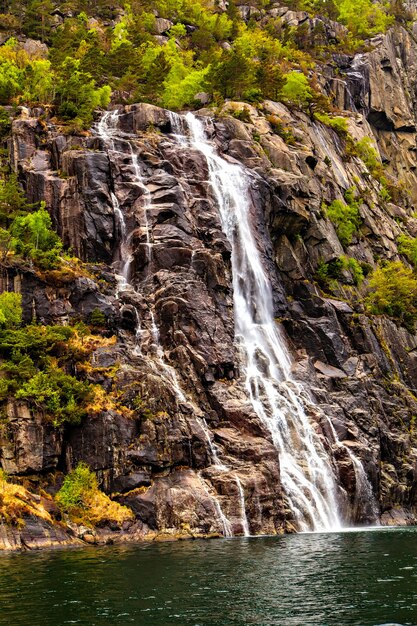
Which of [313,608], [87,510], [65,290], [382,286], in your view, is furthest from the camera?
[382,286]

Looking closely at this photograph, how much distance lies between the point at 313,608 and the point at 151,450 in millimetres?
26280

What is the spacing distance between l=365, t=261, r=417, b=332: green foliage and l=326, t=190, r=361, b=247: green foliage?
18.1ft

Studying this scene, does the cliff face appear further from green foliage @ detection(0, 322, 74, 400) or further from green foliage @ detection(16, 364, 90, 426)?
green foliage @ detection(0, 322, 74, 400)

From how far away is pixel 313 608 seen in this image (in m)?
23.7

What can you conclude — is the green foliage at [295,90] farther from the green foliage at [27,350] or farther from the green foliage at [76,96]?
the green foliage at [27,350]

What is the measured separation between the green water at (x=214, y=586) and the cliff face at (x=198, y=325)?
9.40 metres

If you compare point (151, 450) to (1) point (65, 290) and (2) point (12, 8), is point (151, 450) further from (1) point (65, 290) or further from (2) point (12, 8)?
(2) point (12, 8)

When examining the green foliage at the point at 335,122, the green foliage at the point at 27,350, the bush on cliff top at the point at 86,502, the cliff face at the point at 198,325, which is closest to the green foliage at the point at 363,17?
the green foliage at the point at 335,122

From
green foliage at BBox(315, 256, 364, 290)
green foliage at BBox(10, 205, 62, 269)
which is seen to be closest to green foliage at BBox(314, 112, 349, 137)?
green foliage at BBox(315, 256, 364, 290)

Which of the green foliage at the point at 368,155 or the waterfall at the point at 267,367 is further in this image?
the green foliage at the point at 368,155

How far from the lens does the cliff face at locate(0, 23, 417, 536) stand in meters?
48.2

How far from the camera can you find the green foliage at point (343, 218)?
3420 inches

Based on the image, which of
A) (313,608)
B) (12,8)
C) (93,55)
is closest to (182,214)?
(93,55)

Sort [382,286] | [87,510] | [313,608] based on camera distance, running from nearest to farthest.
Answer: [313,608], [87,510], [382,286]
